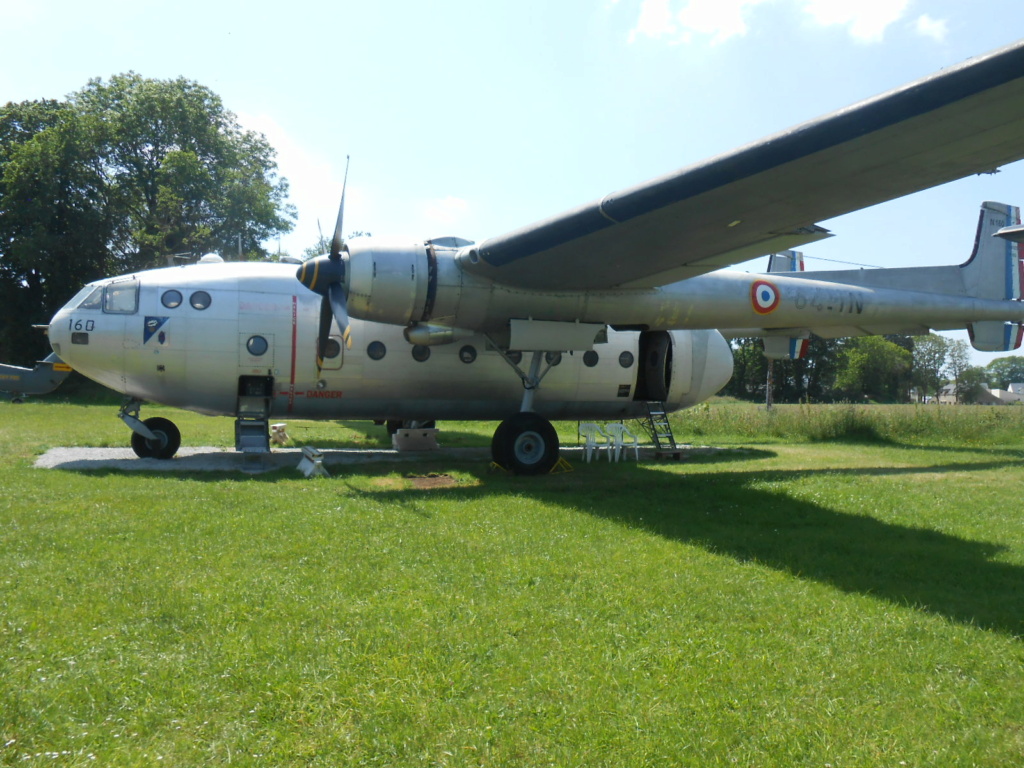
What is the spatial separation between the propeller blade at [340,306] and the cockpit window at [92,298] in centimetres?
447

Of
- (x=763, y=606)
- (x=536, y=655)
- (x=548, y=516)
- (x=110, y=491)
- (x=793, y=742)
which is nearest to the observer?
(x=793, y=742)

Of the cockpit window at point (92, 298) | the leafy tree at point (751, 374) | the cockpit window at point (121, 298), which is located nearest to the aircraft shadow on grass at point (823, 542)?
the cockpit window at point (121, 298)

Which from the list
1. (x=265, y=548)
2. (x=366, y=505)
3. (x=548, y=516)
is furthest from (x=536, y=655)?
(x=366, y=505)

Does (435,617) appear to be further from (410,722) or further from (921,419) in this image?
(921,419)

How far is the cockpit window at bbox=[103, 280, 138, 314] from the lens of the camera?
41.6 feet

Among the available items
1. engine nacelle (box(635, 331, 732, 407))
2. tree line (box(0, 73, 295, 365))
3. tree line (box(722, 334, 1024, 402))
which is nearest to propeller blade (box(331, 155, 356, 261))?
engine nacelle (box(635, 331, 732, 407))

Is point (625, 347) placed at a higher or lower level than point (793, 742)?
higher

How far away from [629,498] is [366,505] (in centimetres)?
373

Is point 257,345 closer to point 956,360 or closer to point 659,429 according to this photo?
point 659,429

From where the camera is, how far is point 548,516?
8.68m

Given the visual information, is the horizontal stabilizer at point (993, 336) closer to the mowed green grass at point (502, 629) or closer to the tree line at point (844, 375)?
the mowed green grass at point (502, 629)

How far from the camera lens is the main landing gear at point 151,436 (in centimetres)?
1352

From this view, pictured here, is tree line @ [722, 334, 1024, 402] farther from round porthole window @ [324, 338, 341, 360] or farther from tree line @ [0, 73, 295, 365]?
round porthole window @ [324, 338, 341, 360]

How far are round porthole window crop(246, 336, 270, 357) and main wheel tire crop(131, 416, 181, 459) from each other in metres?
2.38
